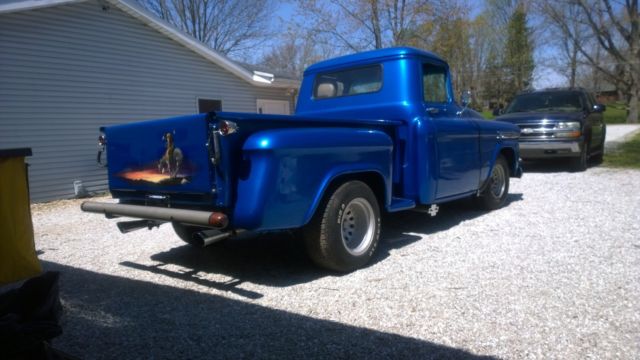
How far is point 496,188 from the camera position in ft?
23.0

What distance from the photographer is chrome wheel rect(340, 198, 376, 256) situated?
427cm

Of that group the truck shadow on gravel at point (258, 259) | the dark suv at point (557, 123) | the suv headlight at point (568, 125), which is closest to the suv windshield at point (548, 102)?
the dark suv at point (557, 123)

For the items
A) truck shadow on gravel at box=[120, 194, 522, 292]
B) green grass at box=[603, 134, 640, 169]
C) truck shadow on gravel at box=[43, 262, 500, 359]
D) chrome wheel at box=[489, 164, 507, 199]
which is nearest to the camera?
truck shadow on gravel at box=[43, 262, 500, 359]

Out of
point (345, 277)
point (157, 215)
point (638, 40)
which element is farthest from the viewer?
point (638, 40)

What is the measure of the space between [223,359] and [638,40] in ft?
115

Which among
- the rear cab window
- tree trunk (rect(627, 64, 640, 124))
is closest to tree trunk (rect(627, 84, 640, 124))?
tree trunk (rect(627, 64, 640, 124))

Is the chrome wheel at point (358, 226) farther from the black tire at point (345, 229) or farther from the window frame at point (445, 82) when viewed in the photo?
the window frame at point (445, 82)

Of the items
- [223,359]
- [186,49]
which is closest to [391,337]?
[223,359]

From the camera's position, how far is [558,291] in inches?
144

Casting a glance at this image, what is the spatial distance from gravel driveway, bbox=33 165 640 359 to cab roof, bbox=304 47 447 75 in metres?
2.10

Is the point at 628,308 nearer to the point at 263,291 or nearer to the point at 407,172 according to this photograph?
the point at 407,172

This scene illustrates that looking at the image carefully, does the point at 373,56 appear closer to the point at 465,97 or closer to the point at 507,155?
the point at 465,97

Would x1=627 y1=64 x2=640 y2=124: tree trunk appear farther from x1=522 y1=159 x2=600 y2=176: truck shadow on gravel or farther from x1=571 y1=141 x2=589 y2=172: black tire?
x1=571 y1=141 x2=589 y2=172: black tire

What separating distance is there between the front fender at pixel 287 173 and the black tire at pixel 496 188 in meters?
3.48
